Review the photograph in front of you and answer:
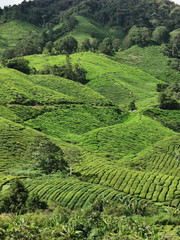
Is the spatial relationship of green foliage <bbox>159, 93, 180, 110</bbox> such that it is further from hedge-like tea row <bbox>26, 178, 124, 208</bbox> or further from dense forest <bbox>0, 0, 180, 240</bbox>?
hedge-like tea row <bbox>26, 178, 124, 208</bbox>

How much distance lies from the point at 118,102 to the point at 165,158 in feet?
233

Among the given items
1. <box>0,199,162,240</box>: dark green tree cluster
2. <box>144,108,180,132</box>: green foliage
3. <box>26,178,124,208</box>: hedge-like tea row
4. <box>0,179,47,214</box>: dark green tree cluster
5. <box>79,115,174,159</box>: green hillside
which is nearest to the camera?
<box>0,199,162,240</box>: dark green tree cluster

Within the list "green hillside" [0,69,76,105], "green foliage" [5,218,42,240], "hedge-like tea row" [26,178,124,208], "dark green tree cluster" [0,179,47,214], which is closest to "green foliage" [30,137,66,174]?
"hedge-like tea row" [26,178,124,208]

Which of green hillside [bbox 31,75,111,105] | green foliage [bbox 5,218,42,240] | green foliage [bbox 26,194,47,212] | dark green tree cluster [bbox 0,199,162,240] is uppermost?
green foliage [bbox 5,218,42,240]

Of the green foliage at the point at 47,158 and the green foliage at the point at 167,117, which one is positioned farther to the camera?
the green foliage at the point at 167,117

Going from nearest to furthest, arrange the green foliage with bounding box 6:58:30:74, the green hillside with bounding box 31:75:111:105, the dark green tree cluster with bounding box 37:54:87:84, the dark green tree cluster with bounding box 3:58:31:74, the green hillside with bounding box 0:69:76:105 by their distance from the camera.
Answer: the green hillside with bounding box 0:69:76:105, the green hillside with bounding box 31:75:111:105, the green foliage with bounding box 6:58:30:74, the dark green tree cluster with bounding box 3:58:31:74, the dark green tree cluster with bounding box 37:54:87:84

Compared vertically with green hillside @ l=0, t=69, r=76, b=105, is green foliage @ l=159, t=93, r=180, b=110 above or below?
below

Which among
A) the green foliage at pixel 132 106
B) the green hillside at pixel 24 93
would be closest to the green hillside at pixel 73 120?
the green hillside at pixel 24 93

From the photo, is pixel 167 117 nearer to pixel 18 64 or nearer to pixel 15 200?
pixel 18 64

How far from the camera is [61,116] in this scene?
12050cm

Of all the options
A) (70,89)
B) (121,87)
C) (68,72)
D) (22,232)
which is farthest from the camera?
(121,87)

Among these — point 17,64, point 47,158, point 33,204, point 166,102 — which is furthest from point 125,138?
point 17,64

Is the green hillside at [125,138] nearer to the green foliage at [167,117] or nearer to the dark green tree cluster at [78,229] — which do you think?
the green foliage at [167,117]

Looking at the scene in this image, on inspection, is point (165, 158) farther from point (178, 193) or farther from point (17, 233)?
point (17, 233)
